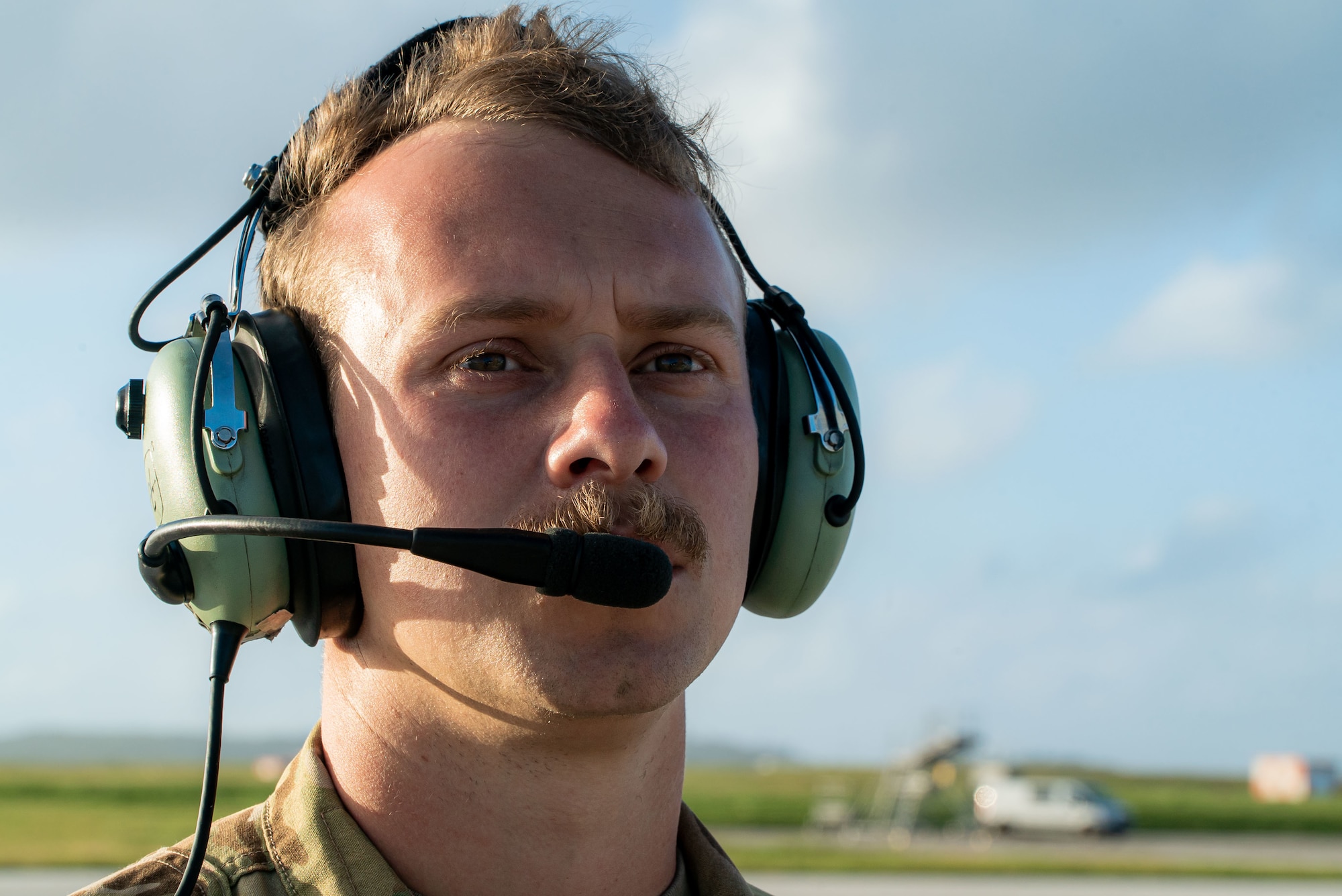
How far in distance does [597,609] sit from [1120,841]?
3194 centimetres

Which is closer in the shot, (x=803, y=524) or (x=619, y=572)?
(x=619, y=572)

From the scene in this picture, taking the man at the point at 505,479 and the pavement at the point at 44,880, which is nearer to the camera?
the man at the point at 505,479

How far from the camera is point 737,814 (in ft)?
119

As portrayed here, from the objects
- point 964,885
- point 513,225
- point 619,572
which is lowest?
point 964,885

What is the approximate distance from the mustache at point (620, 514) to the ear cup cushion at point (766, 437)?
0.32 m

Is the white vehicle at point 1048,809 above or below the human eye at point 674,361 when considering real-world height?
above

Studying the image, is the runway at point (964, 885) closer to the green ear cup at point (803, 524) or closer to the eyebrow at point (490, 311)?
the green ear cup at point (803, 524)

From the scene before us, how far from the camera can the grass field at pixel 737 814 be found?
21797 mm

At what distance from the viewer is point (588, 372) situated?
161 centimetres

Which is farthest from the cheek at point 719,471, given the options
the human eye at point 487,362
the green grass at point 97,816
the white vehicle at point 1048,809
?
the white vehicle at point 1048,809

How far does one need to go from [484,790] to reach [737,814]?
1428 inches

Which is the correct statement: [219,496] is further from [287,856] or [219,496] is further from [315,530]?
[287,856]

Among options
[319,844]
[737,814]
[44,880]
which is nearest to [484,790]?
[319,844]

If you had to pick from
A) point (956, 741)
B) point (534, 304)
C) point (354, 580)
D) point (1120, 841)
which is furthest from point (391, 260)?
point (1120, 841)
